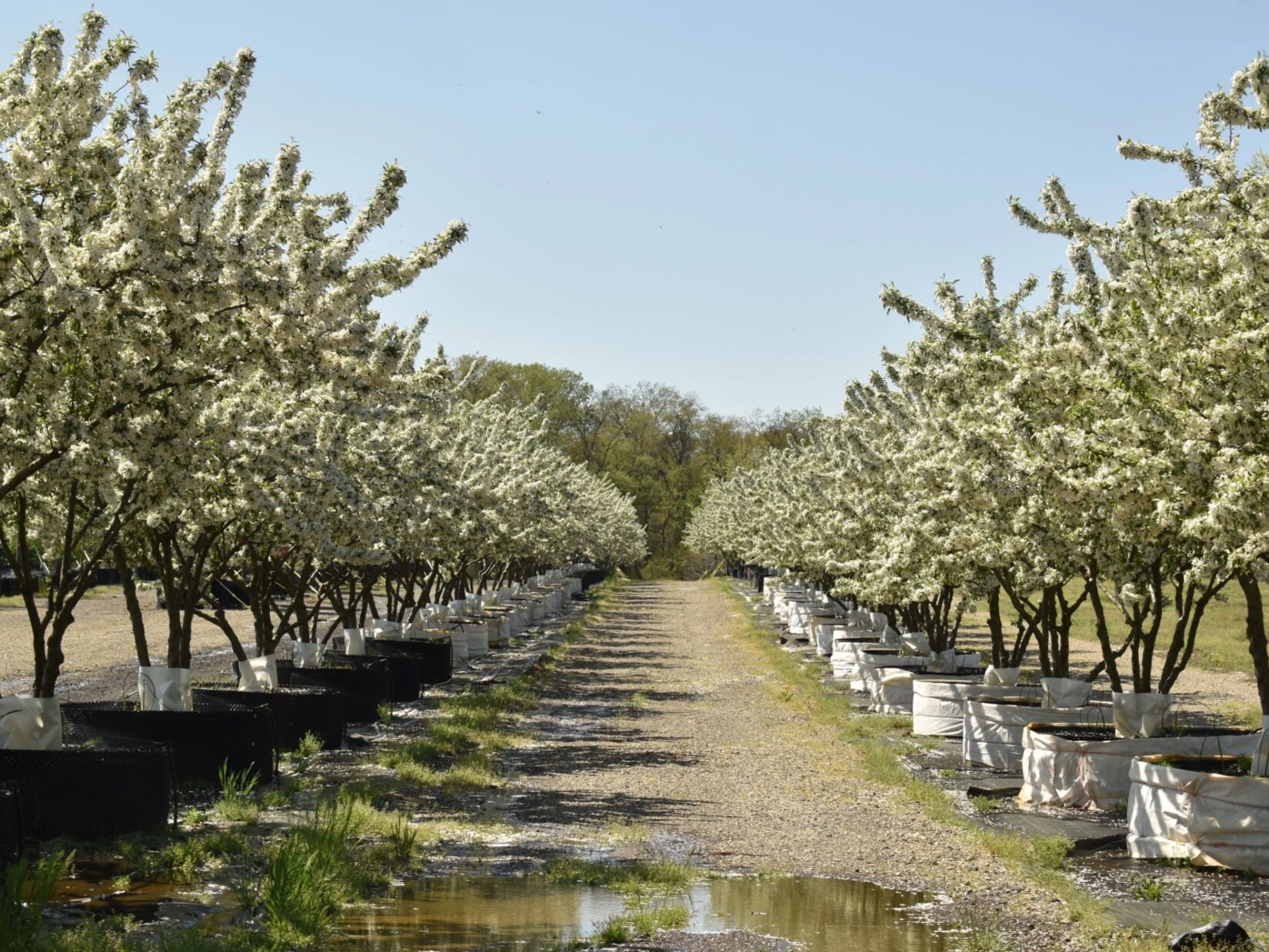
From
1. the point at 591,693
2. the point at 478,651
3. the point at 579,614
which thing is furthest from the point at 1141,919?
the point at 579,614

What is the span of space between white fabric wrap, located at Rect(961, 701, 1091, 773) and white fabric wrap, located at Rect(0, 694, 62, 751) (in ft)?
35.8

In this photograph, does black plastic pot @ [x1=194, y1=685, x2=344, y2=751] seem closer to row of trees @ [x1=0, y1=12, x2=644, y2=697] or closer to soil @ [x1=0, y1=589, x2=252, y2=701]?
row of trees @ [x1=0, y1=12, x2=644, y2=697]

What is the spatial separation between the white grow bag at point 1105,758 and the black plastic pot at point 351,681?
9795mm

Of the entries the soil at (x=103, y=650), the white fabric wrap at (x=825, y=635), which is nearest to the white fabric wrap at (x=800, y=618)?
the white fabric wrap at (x=825, y=635)

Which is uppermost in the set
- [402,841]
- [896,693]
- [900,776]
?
[896,693]

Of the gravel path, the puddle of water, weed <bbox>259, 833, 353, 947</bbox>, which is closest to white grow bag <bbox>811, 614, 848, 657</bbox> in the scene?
the gravel path

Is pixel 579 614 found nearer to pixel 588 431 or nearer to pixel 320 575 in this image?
pixel 320 575

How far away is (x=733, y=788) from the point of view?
689 inches

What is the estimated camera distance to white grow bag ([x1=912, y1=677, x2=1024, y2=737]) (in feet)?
69.0

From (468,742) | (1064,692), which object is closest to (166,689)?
(468,742)

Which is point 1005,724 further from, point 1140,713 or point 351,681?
point 351,681

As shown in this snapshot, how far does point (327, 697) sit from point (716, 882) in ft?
27.1

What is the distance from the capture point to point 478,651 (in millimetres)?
36594

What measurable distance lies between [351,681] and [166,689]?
5.92 metres
